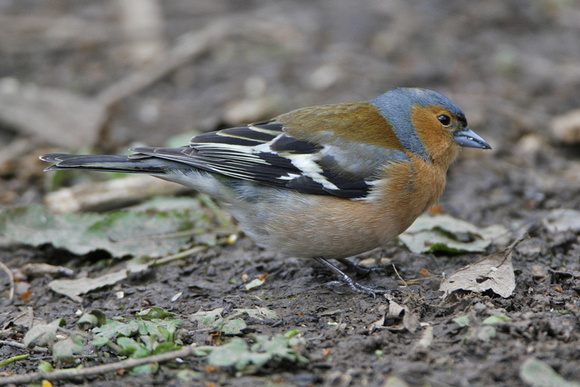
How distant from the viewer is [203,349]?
312 cm

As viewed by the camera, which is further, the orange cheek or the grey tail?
the orange cheek

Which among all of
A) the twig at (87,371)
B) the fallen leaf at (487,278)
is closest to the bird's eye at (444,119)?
the fallen leaf at (487,278)

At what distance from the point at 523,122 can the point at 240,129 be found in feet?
12.8

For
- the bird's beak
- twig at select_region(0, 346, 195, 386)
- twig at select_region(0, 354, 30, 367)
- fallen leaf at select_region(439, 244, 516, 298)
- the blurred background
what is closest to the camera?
twig at select_region(0, 346, 195, 386)

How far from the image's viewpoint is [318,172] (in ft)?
13.8

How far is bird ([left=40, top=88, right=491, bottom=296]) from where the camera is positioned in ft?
13.5

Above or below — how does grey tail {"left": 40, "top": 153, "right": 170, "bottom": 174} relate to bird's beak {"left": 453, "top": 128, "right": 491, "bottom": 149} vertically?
below

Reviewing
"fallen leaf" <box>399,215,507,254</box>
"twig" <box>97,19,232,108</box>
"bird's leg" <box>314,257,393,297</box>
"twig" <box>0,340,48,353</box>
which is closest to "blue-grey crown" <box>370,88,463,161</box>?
"fallen leaf" <box>399,215,507,254</box>

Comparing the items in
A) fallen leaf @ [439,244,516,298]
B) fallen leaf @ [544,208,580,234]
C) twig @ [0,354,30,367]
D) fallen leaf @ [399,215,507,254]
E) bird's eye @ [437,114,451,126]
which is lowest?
twig @ [0,354,30,367]

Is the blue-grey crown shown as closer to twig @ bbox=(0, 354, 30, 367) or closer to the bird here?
the bird

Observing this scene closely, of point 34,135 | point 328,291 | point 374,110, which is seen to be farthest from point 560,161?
point 34,135

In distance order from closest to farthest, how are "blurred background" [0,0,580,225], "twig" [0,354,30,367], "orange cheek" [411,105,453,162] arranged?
"twig" [0,354,30,367], "orange cheek" [411,105,453,162], "blurred background" [0,0,580,225]

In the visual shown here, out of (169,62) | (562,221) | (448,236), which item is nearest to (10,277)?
(448,236)

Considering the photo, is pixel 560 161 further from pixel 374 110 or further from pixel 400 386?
pixel 400 386
